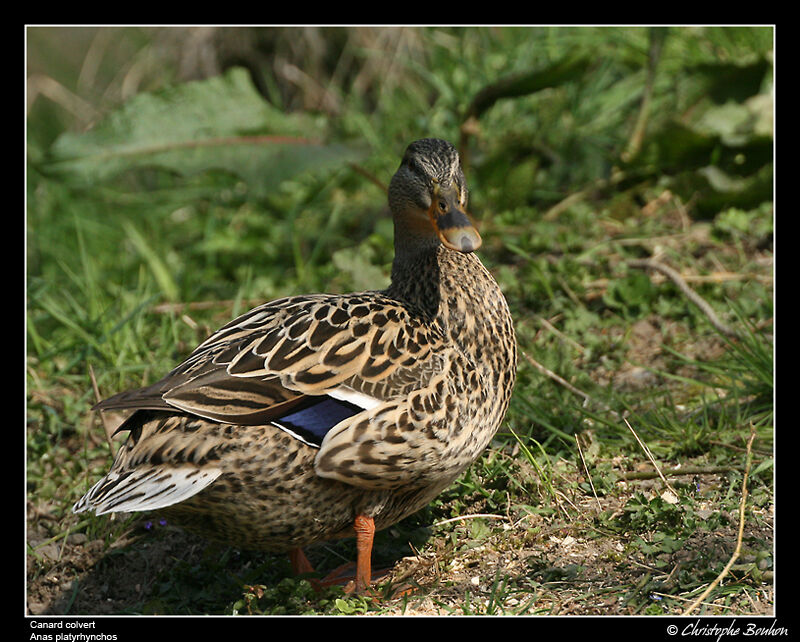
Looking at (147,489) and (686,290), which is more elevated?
(686,290)

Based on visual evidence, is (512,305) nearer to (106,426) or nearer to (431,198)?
(431,198)

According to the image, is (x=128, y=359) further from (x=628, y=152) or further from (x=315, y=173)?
(x=628, y=152)

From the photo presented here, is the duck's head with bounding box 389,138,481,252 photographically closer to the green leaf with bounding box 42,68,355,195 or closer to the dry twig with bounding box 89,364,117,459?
the dry twig with bounding box 89,364,117,459

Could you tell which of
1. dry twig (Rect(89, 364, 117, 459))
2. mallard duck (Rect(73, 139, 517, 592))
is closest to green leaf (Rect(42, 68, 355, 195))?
dry twig (Rect(89, 364, 117, 459))

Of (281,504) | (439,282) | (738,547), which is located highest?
(439,282)

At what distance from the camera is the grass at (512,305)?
3.30 m

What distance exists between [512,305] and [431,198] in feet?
5.30

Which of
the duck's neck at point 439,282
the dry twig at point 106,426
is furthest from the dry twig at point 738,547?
the dry twig at point 106,426

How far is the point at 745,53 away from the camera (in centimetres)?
593

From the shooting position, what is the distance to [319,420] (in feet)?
9.91

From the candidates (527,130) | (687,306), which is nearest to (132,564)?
(687,306)

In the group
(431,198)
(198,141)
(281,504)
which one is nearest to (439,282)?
(431,198)

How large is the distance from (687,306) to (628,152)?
1.33 m

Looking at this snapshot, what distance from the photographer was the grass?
130 inches
